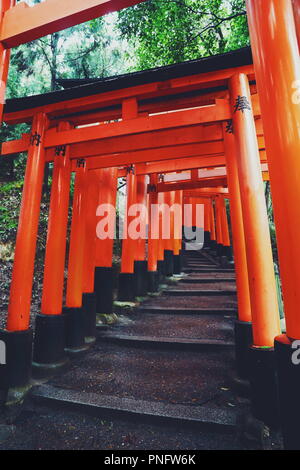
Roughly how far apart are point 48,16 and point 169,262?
861 centimetres

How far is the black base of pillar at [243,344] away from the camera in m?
3.05

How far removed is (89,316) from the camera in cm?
475

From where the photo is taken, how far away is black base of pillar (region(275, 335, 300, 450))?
4.76 ft

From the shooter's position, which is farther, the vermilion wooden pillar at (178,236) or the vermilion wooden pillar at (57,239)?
the vermilion wooden pillar at (178,236)

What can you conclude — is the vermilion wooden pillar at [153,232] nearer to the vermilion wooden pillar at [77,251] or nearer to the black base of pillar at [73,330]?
the vermilion wooden pillar at [77,251]

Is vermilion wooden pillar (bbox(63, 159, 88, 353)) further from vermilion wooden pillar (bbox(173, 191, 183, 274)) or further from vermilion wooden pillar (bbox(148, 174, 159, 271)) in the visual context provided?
vermilion wooden pillar (bbox(173, 191, 183, 274))

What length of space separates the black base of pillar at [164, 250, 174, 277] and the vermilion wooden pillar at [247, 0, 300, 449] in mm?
8499

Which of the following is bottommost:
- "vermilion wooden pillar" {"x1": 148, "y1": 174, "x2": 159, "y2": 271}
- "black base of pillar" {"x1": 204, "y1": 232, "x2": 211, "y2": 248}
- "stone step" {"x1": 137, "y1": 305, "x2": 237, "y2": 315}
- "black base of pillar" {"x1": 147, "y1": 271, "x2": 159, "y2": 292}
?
"stone step" {"x1": 137, "y1": 305, "x2": 237, "y2": 315}

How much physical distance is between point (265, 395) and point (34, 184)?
3.83m

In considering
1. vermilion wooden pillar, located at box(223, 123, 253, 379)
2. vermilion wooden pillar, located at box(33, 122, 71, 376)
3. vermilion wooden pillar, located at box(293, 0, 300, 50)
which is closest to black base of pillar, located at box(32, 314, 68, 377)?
vermilion wooden pillar, located at box(33, 122, 71, 376)

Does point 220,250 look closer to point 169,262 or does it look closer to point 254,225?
point 169,262

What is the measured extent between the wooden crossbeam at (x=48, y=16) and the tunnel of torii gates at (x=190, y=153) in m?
0.01

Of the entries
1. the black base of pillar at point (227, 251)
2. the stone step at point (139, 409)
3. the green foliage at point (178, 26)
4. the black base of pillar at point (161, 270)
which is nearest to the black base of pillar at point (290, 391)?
the stone step at point (139, 409)
